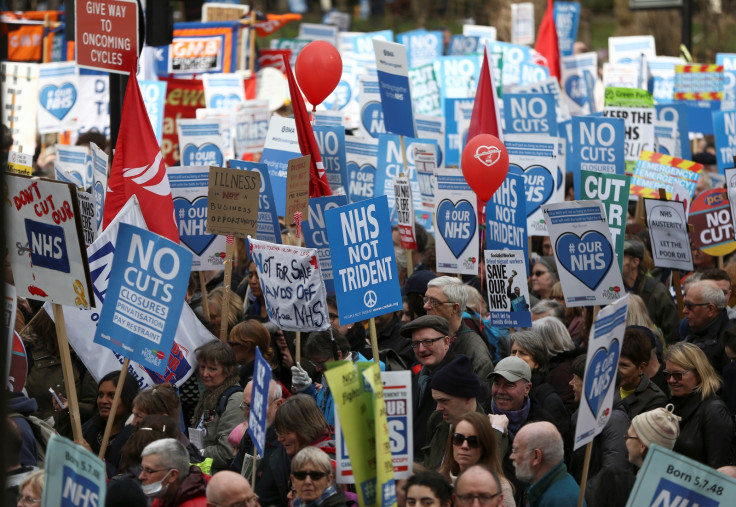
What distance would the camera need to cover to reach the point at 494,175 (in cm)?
890

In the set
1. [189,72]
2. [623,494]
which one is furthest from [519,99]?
[623,494]

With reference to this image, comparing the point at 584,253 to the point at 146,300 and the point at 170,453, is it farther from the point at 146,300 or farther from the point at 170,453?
the point at 170,453

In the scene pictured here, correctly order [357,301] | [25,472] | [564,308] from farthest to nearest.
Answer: [564,308] → [357,301] → [25,472]

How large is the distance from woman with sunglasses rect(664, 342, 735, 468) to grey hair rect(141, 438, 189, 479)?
271cm

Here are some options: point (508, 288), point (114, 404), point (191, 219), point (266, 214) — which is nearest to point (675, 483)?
point (114, 404)

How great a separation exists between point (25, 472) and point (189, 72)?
Answer: 13.1m

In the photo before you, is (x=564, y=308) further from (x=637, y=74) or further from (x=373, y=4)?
(x=373, y=4)

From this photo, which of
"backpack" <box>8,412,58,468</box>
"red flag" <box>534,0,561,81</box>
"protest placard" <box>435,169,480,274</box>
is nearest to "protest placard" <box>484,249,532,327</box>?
"protest placard" <box>435,169,480,274</box>

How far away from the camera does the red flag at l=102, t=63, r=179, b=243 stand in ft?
28.2

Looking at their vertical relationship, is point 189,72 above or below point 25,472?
above

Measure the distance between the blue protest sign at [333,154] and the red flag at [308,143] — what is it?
0.91 m

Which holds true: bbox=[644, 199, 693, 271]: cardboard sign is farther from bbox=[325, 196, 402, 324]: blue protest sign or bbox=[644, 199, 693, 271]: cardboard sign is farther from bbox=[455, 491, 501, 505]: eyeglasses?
bbox=[455, 491, 501, 505]: eyeglasses

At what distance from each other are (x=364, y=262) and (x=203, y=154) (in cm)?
599

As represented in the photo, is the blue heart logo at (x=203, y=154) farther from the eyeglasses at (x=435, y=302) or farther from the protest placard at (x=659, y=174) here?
the eyeglasses at (x=435, y=302)
